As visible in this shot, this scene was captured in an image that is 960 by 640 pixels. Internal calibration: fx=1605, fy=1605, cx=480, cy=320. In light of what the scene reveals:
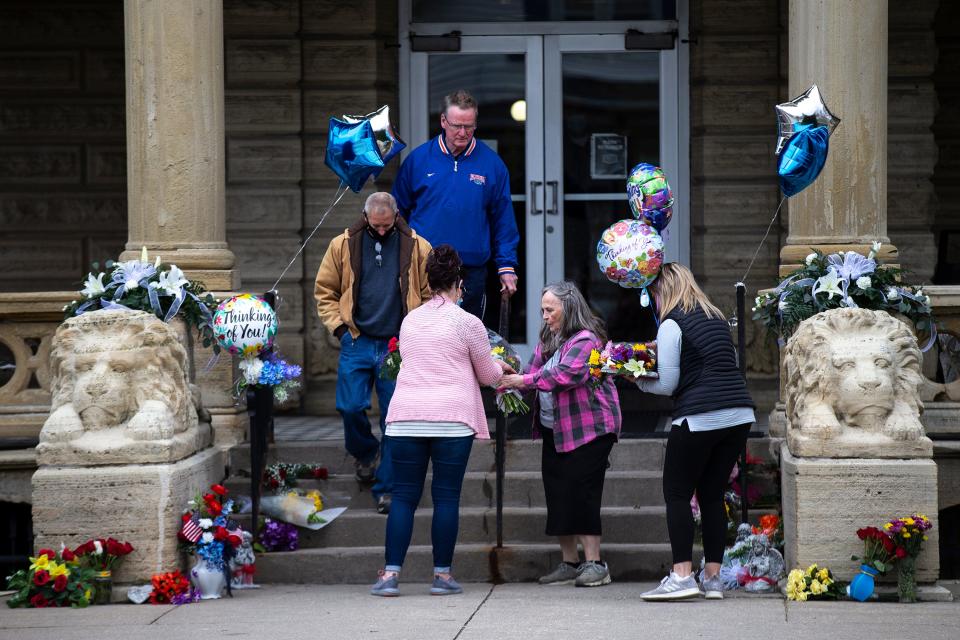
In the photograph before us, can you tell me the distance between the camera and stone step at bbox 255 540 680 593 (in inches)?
347

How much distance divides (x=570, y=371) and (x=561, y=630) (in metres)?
1.59

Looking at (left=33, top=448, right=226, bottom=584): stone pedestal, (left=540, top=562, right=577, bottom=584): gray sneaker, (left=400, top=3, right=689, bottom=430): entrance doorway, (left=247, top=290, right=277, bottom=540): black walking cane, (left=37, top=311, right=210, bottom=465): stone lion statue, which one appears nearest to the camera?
(left=33, top=448, right=226, bottom=584): stone pedestal

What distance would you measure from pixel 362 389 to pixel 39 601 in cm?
211

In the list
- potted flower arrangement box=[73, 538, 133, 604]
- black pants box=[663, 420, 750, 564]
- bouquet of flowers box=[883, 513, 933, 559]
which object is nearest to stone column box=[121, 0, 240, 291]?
Result: potted flower arrangement box=[73, 538, 133, 604]

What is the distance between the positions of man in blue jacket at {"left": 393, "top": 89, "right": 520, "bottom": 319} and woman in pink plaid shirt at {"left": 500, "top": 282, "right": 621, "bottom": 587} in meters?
1.29

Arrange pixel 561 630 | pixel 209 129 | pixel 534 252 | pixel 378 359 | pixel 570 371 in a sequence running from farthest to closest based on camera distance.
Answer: pixel 534 252
pixel 209 129
pixel 378 359
pixel 570 371
pixel 561 630

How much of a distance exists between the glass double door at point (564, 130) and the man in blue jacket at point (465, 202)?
282 cm

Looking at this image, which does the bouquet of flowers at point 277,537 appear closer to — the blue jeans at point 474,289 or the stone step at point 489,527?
the stone step at point 489,527

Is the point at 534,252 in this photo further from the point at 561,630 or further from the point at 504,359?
the point at 561,630

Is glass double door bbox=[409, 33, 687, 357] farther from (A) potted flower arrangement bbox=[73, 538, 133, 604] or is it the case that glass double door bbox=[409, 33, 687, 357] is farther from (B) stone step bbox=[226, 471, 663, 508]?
(A) potted flower arrangement bbox=[73, 538, 133, 604]

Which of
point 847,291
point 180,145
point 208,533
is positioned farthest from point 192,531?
point 847,291

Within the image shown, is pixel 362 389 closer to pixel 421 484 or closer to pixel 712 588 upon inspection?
pixel 421 484

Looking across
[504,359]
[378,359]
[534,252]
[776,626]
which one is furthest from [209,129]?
[776,626]

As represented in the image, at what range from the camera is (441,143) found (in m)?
9.94
